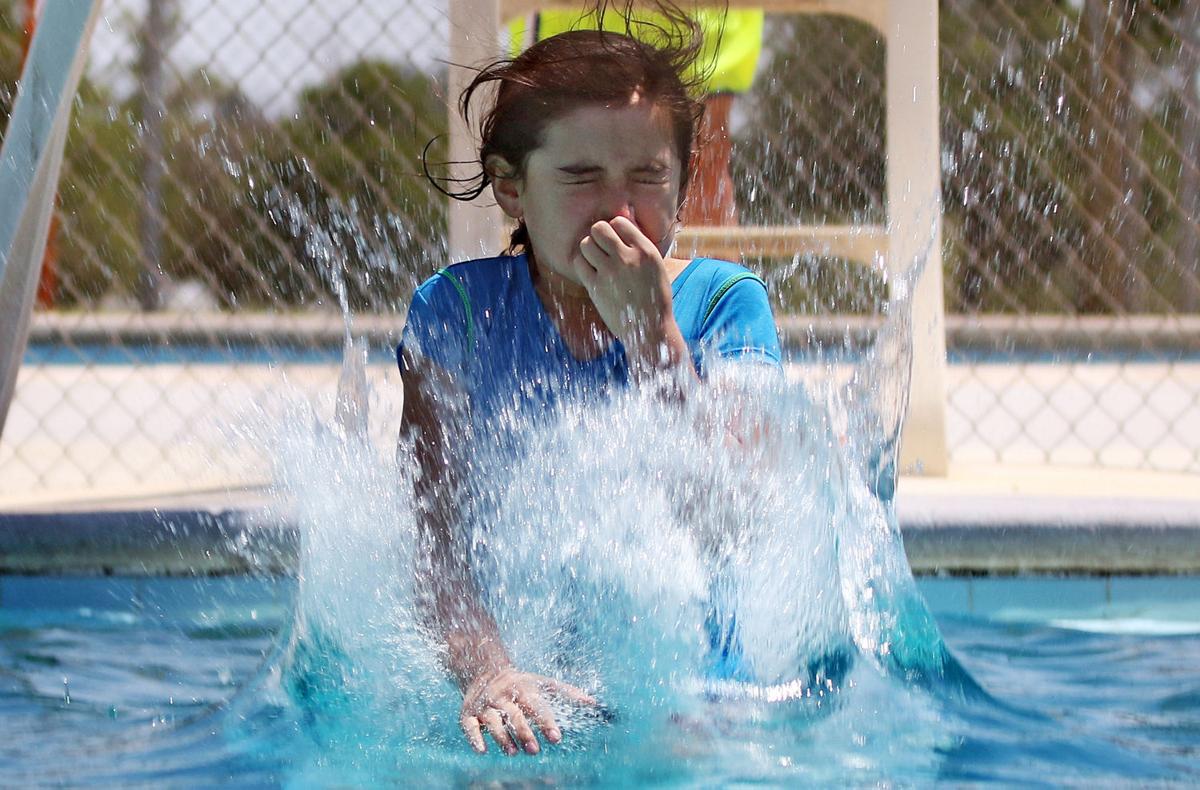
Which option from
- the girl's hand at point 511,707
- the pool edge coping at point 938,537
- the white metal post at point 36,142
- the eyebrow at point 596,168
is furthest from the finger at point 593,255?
the pool edge coping at point 938,537

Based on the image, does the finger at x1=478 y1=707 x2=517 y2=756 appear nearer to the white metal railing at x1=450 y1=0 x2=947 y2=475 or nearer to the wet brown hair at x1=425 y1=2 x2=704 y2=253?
the wet brown hair at x1=425 y1=2 x2=704 y2=253

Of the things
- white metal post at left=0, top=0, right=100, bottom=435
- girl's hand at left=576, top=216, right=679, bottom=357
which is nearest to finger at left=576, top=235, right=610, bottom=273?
girl's hand at left=576, top=216, right=679, bottom=357

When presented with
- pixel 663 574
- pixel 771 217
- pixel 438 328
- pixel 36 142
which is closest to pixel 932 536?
pixel 663 574

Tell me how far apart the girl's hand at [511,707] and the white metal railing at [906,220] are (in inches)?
73.3

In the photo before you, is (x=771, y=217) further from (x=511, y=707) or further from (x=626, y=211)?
(x=511, y=707)

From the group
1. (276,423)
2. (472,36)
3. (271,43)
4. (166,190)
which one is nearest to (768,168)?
(271,43)

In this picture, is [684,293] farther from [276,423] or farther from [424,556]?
[276,423]

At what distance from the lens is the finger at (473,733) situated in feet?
5.67

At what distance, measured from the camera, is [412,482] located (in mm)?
2242

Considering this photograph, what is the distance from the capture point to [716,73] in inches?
151

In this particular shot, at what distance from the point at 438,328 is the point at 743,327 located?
0.47 meters

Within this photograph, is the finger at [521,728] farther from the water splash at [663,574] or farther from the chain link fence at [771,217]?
the chain link fence at [771,217]

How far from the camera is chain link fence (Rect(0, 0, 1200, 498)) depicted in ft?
15.3

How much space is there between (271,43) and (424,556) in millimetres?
2747
